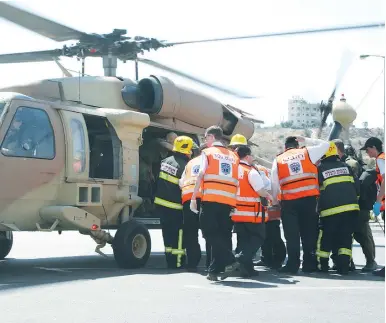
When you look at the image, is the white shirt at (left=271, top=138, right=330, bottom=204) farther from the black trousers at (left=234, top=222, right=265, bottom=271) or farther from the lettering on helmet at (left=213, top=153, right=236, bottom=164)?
the lettering on helmet at (left=213, top=153, right=236, bottom=164)

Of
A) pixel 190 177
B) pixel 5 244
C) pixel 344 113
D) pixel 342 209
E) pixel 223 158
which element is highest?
pixel 344 113

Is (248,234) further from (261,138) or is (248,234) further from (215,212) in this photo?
(261,138)

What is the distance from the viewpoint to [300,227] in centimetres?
952

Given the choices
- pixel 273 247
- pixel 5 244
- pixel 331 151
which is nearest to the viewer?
pixel 331 151

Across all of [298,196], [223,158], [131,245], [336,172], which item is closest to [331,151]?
[336,172]

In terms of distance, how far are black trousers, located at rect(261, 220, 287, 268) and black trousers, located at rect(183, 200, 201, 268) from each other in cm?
133

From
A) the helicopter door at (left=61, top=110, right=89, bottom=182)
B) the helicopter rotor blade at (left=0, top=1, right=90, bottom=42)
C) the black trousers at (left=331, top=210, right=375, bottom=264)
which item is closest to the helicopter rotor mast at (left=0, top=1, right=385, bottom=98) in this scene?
the helicopter rotor blade at (left=0, top=1, right=90, bottom=42)

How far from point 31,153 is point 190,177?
210 cm

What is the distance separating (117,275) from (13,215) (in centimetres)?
154

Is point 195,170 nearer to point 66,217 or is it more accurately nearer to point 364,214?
point 66,217

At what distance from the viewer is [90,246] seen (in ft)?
48.4

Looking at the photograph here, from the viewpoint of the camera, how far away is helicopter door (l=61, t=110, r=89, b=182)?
9.51m

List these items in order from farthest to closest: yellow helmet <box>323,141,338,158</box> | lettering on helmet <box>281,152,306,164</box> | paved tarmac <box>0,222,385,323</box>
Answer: yellow helmet <box>323,141,338,158</box>, lettering on helmet <box>281,152,306,164</box>, paved tarmac <box>0,222,385,323</box>

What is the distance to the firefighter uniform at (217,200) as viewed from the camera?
27.6 feet
